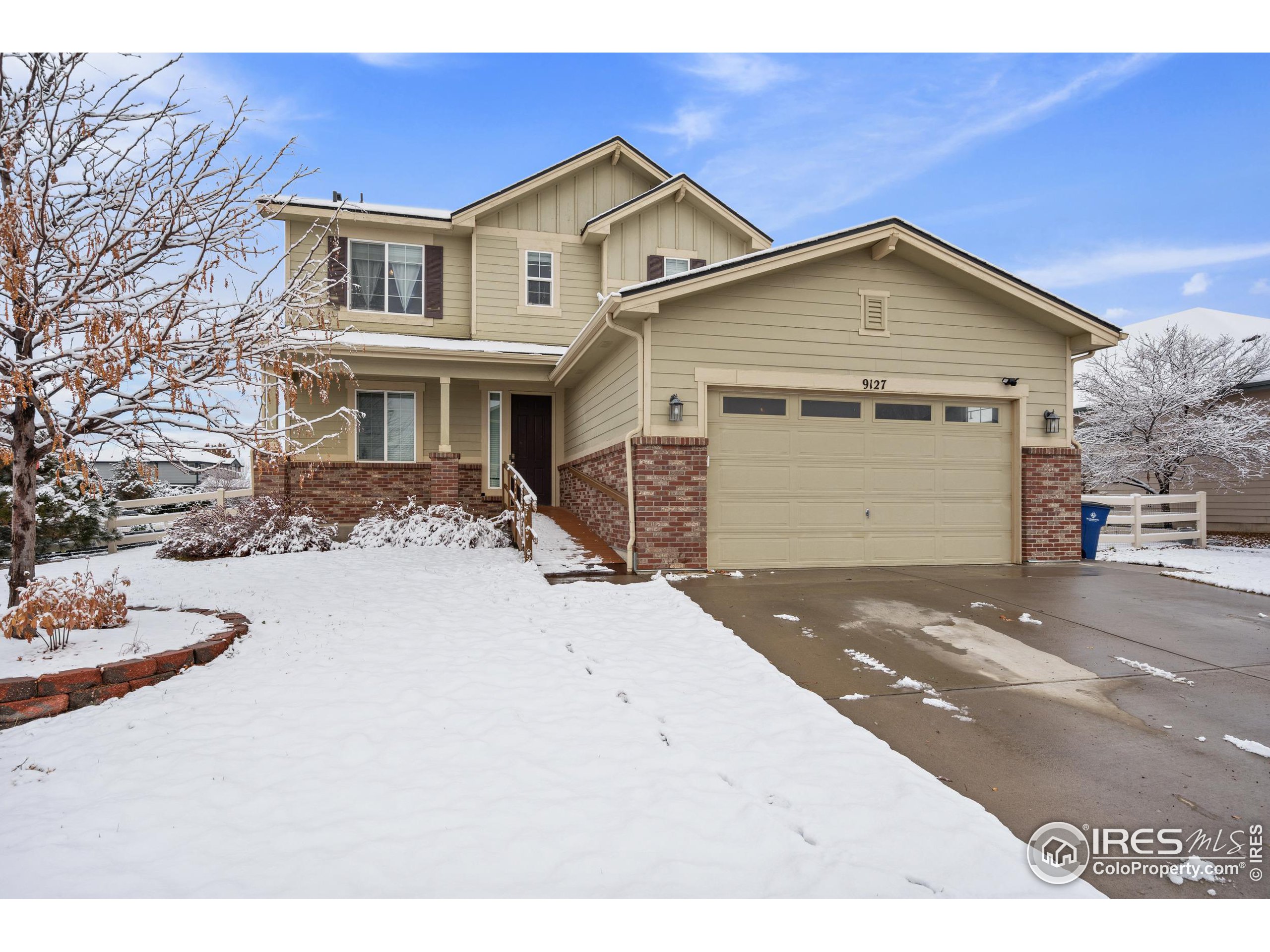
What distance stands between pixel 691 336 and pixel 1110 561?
322 inches

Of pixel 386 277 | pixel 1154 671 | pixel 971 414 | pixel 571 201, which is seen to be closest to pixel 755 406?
pixel 971 414

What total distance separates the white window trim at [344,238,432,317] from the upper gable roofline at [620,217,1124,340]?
22.2 feet

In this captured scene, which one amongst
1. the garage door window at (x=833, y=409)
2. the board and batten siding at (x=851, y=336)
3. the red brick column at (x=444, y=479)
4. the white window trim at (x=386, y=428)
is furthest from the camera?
the white window trim at (x=386, y=428)

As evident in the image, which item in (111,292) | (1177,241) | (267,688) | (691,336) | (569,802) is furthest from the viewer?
(1177,241)

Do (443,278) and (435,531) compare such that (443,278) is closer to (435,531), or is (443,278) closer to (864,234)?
(435,531)

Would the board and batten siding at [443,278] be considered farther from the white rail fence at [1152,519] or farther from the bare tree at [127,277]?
the white rail fence at [1152,519]

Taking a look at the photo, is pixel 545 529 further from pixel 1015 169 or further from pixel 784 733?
pixel 1015 169

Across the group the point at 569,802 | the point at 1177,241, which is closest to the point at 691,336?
the point at 569,802

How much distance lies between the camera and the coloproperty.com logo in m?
2.57

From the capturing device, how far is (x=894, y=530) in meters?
9.52

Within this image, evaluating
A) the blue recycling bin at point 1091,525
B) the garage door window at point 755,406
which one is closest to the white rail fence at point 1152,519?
the blue recycling bin at point 1091,525

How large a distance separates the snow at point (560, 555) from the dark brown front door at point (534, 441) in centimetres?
274

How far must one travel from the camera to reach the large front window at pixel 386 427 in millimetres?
13469

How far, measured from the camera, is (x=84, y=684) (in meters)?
4.01
